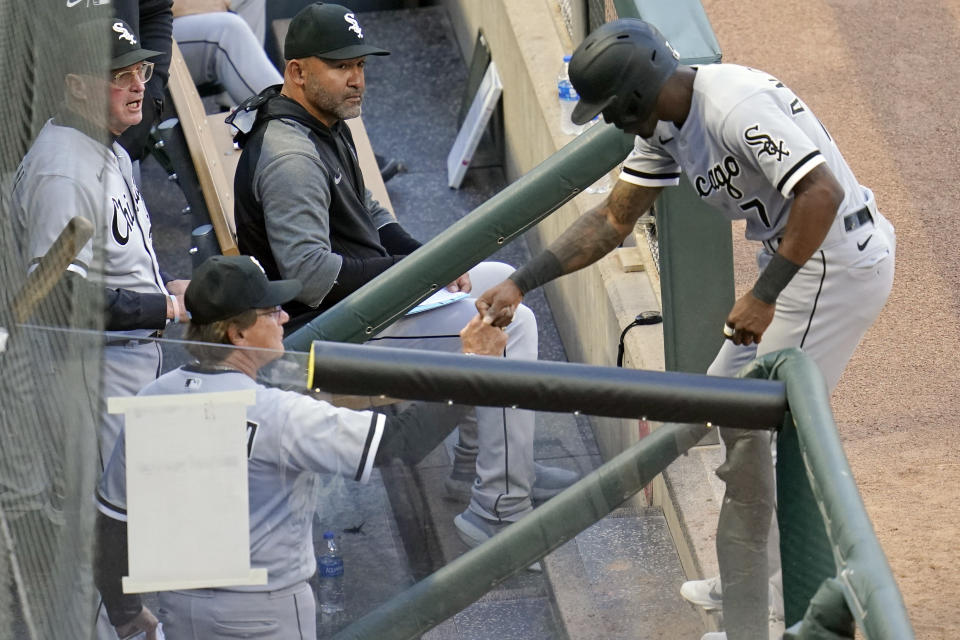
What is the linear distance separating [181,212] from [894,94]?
3133 millimetres

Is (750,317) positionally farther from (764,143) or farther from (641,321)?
(641,321)

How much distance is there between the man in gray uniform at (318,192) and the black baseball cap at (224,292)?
2.77 feet

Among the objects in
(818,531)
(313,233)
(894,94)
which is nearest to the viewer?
(818,531)

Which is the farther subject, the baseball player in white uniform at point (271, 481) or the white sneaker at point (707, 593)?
the white sneaker at point (707, 593)

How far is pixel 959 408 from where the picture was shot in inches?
167

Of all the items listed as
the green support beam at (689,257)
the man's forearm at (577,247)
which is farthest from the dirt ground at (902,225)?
the man's forearm at (577,247)

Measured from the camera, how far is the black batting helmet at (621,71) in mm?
3180

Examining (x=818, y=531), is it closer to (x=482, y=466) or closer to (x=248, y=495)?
(x=482, y=466)

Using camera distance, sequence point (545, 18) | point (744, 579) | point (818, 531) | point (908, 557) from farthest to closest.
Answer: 1. point (545, 18)
2. point (908, 557)
3. point (744, 579)
4. point (818, 531)

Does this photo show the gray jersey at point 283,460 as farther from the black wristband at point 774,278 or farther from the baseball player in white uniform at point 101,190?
the black wristband at point 774,278

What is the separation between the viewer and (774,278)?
321 centimetres

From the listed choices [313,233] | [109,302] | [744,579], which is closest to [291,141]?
[313,233]

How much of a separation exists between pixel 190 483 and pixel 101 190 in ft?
5.31

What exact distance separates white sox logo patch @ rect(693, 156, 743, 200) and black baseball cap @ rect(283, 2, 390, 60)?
1.29 m
